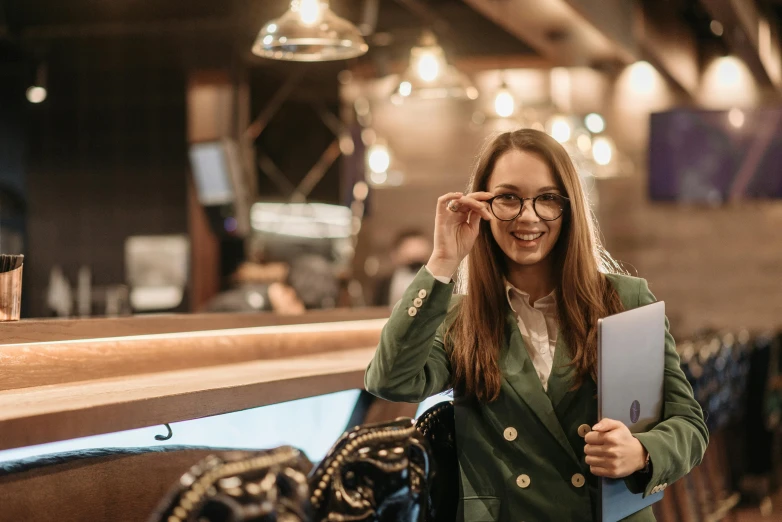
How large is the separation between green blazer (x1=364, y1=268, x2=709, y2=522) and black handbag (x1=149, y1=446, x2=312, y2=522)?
2.12 ft

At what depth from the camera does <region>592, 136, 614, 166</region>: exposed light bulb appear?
8.17 metres

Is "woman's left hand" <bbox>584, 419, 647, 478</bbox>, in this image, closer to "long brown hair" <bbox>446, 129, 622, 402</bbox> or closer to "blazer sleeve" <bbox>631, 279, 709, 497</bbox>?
"blazer sleeve" <bbox>631, 279, 709, 497</bbox>

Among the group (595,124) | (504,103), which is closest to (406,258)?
(504,103)

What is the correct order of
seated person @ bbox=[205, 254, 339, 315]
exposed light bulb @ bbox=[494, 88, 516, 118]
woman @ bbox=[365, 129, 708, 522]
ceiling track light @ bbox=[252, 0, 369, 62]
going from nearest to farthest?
woman @ bbox=[365, 129, 708, 522] → ceiling track light @ bbox=[252, 0, 369, 62] → seated person @ bbox=[205, 254, 339, 315] → exposed light bulb @ bbox=[494, 88, 516, 118]

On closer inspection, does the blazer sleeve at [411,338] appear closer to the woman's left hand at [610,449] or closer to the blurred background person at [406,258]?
the woman's left hand at [610,449]

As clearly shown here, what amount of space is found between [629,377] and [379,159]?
6305 millimetres

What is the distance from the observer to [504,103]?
6.07 meters

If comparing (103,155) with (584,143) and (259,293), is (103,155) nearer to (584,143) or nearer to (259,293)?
(259,293)

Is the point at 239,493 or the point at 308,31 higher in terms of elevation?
the point at 308,31

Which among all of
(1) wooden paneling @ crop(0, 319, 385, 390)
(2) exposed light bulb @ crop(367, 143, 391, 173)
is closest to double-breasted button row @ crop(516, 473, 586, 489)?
(1) wooden paneling @ crop(0, 319, 385, 390)

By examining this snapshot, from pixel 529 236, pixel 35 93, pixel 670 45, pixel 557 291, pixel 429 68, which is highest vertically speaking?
pixel 670 45

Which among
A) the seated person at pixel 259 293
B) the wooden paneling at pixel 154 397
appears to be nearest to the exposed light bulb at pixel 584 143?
the seated person at pixel 259 293

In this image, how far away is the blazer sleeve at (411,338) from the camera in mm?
1735

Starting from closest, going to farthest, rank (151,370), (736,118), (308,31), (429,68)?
(151,370), (308,31), (429,68), (736,118)
